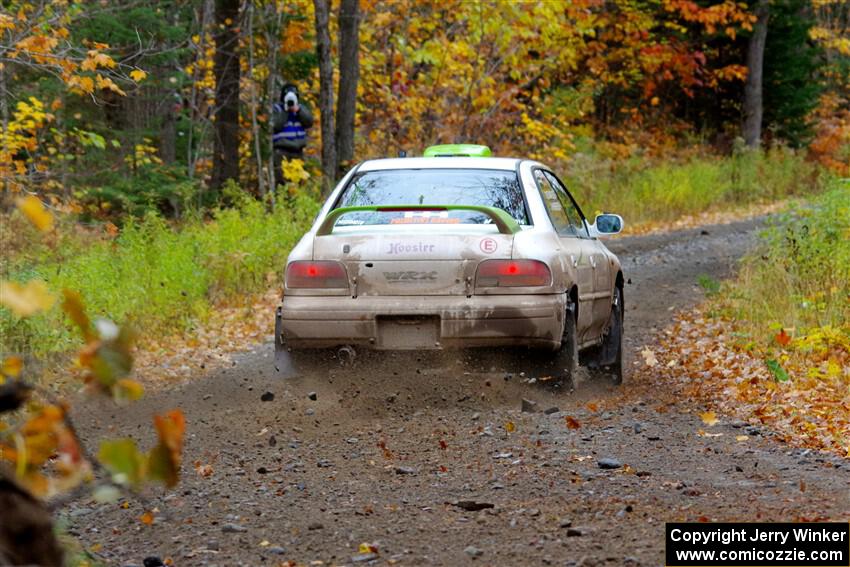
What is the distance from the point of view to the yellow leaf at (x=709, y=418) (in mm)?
7484

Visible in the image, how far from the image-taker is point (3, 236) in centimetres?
1405

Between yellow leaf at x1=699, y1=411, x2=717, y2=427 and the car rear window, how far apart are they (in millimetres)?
1743

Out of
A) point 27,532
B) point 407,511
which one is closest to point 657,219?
point 407,511

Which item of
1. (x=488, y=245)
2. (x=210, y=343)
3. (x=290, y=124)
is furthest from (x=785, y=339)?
(x=290, y=124)

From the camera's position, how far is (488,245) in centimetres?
778

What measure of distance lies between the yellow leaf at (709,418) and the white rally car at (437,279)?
3.04ft

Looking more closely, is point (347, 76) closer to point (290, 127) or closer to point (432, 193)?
point (290, 127)

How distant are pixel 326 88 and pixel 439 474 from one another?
46.9ft

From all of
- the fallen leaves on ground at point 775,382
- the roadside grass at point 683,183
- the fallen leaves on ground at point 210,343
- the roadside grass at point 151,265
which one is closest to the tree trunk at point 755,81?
the roadside grass at point 683,183

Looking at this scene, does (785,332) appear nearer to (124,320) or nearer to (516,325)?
(516,325)

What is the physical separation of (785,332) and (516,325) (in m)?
3.02

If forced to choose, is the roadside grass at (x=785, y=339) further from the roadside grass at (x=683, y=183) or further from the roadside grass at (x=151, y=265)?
the roadside grass at (x=683, y=183)

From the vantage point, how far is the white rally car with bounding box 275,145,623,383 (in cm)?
771

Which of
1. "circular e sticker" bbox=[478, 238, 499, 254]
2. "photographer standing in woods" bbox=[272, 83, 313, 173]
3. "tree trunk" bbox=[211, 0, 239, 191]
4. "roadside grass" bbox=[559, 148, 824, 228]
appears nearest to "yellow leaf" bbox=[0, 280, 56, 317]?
"circular e sticker" bbox=[478, 238, 499, 254]
